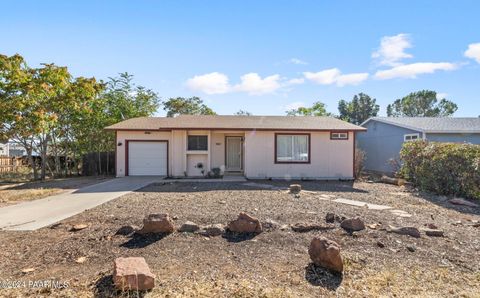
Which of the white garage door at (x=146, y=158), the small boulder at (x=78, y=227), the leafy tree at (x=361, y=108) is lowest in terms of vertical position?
the small boulder at (x=78, y=227)

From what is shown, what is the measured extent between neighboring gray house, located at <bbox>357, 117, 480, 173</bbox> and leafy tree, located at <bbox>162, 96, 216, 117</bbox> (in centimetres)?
1573

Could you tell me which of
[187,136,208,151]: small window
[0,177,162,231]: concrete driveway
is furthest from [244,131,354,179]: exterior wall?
[0,177,162,231]: concrete driveway

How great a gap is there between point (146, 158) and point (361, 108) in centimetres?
3863

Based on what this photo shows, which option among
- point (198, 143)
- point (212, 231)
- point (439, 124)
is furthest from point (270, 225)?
point (439, 124)

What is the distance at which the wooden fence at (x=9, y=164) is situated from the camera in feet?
60.7

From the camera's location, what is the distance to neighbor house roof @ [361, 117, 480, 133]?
648 inches

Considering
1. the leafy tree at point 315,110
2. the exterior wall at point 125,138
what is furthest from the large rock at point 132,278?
the leafy tree at point 315,110

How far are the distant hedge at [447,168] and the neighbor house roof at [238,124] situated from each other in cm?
335

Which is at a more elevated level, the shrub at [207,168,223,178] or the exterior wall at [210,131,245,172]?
the exterior wall at [210,131,245,172]

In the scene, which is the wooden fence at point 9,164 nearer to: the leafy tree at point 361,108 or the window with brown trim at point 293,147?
the window with brown trim at point 293,147

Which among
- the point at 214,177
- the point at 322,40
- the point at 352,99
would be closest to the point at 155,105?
the point at 214,177

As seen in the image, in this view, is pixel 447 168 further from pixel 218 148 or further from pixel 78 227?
pixel 78 227

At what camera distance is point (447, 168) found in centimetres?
1028

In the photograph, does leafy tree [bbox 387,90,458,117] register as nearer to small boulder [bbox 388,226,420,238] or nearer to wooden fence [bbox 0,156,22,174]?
small boulder [bbox 388,226,420,238]
